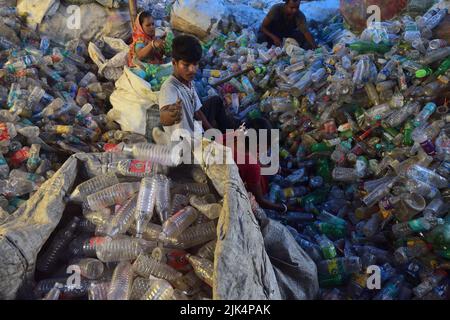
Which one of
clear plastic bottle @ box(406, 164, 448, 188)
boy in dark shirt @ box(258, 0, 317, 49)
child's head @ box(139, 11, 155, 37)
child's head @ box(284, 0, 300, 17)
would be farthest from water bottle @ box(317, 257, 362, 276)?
child's head @ box(284, 0, 300, 17)

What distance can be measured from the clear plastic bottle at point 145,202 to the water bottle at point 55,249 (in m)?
0.41

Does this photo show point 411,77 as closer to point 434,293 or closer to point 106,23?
point 434,293

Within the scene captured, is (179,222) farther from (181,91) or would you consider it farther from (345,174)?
(345,174)

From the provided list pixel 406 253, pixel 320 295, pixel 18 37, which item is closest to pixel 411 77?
pixel 406 253

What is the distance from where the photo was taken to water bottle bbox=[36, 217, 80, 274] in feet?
8.07

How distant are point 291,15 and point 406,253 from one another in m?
4.38

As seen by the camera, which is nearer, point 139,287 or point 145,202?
point 139,287

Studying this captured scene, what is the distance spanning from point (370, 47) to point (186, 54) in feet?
7.22

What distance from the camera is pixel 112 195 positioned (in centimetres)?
268

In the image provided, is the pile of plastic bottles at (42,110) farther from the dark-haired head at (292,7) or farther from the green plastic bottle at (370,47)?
the dark-haired head at (292,7)

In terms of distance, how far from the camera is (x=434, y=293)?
111 inches

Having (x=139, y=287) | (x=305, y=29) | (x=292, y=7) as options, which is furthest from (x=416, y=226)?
(x=292, y=7)

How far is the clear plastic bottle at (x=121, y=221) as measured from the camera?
252 cm
